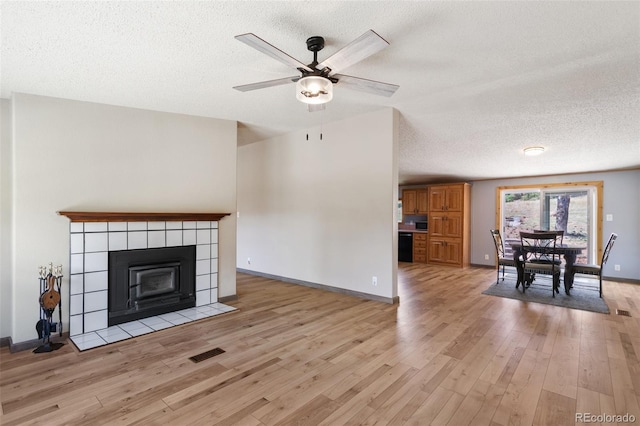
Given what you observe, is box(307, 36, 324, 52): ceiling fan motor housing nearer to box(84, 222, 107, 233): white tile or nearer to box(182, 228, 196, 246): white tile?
box(182, 228, 196, 246): white tile

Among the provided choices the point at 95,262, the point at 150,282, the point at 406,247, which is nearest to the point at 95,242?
the point at 95,262

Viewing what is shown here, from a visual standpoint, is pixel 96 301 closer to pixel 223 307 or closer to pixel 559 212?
pixel 223 307

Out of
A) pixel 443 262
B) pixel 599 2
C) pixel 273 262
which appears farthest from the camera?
pixel 443 262

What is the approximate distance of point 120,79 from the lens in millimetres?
2832

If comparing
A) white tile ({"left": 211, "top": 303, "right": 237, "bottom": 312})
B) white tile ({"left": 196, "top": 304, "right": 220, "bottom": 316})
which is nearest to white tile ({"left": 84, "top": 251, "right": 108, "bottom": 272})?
white tile ({"left": 196, "top": 304, "right": 220, "bottom": 316})

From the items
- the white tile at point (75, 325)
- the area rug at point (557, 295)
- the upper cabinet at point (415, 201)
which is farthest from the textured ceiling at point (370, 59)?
the upper cabinet at point (415, 201)

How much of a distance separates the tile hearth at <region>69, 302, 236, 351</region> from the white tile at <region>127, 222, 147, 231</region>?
101 centimetres

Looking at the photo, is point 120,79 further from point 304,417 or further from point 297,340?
point 304,417

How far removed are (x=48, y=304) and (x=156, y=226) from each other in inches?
46.4

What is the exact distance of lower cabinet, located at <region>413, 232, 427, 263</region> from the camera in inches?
328

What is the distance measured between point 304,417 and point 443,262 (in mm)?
6982

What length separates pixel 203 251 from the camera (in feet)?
13.0

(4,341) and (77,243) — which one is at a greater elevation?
(77,243)

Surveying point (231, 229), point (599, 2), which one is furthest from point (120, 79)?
point (599, 2)
